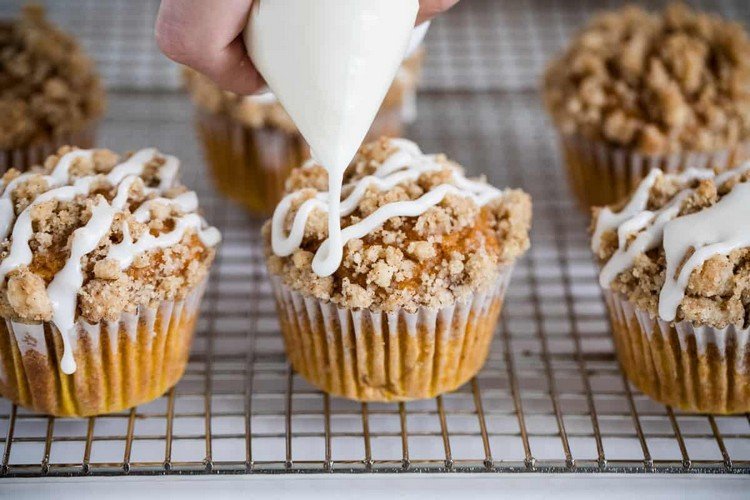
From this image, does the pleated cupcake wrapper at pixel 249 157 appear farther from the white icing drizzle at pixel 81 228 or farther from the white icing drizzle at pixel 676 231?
the white icing drizzle at pixel 676 231

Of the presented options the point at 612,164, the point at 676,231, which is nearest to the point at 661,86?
the point at 612,164

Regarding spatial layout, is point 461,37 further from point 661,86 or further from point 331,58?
point 331,58

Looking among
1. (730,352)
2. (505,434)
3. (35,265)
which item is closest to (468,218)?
(505,434)

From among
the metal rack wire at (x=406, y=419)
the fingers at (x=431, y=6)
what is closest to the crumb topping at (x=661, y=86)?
the metal rack wire at (x=406, y=419)

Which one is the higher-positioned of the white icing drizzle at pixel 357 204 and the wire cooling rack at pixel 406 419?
the white icing drizzle at pixel 357 204

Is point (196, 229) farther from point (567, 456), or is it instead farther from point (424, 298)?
point (567, 456)

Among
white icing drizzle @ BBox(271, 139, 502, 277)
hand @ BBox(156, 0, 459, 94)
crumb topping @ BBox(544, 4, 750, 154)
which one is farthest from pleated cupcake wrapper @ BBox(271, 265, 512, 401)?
crumb topping @ BBox(544, 4, 750, 154)
